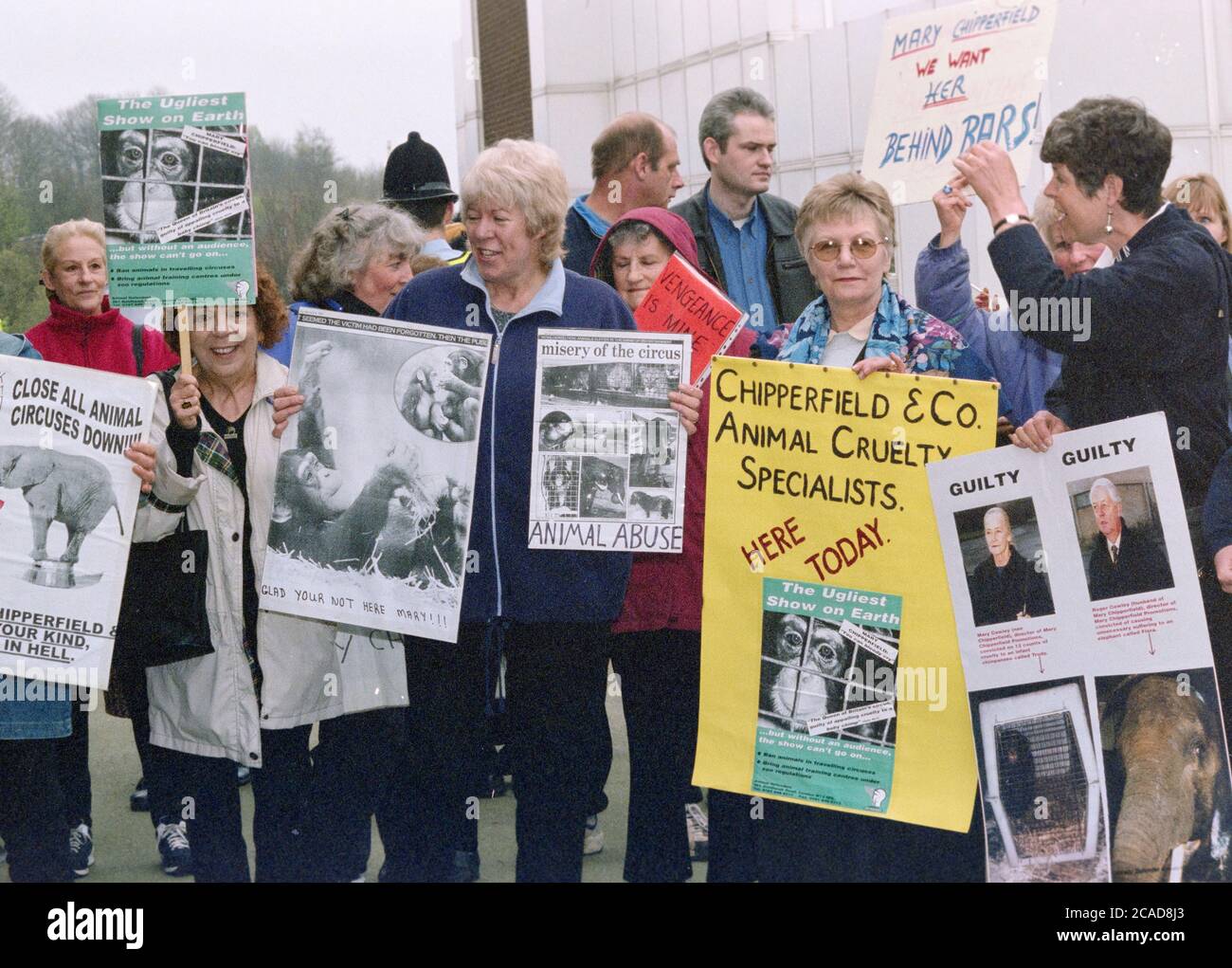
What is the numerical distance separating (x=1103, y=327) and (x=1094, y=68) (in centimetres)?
763

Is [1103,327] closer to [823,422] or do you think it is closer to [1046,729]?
[823,422]

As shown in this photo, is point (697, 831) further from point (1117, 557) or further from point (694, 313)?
point (1117, 557)

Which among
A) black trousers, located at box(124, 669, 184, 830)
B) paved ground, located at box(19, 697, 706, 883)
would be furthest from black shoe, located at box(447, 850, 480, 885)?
black trousers, located at box(124, 669, 184, 830)

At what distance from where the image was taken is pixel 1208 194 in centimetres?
543

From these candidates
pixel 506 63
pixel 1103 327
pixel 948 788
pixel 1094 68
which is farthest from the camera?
pixel 506 63

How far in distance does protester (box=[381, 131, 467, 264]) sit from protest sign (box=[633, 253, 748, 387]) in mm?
2049

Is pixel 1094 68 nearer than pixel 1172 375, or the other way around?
pixel 1172 375

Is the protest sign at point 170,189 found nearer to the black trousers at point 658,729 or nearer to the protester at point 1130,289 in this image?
the black trousers at point 658,729

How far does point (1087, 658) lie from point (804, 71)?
989 centimetres

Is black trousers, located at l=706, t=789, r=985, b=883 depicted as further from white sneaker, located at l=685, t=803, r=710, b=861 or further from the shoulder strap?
the shoulder strap

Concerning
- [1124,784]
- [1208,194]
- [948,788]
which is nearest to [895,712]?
[948,788]

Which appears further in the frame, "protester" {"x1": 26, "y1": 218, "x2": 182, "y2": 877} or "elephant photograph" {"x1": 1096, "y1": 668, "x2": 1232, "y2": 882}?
"protester" {"x1": 26, "y1": 218, "x2": 182, "y2": 877}

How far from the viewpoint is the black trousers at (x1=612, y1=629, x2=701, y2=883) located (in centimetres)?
442

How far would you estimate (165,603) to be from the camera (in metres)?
4.07
